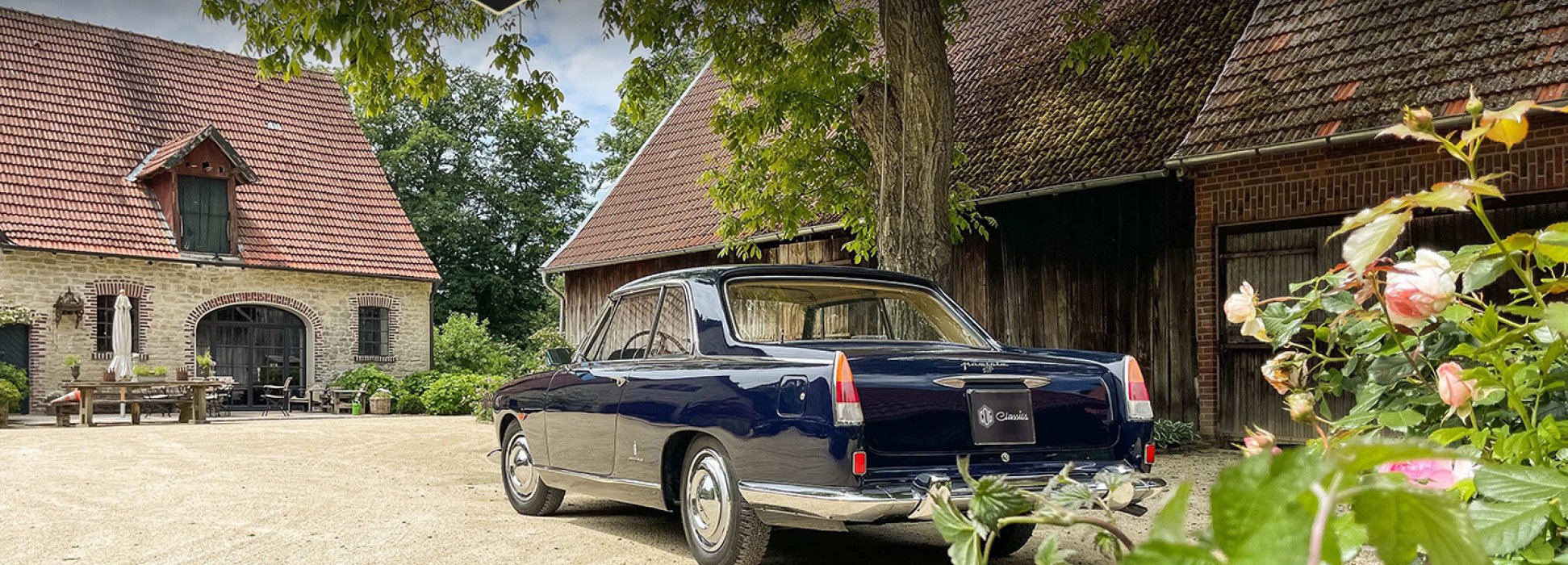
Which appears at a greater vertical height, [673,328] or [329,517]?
[673,328]

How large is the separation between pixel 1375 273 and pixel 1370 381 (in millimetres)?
675

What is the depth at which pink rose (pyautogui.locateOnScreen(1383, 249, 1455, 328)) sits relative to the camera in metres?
1.76

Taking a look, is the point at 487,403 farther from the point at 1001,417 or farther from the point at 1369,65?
the point at 1001,417

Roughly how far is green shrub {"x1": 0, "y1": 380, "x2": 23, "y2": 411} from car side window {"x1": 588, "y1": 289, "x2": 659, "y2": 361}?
48.3 feet

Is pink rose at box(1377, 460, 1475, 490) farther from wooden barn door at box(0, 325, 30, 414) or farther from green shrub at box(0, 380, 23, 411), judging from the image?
wooden barn door at box(0, 325, 30, 414)

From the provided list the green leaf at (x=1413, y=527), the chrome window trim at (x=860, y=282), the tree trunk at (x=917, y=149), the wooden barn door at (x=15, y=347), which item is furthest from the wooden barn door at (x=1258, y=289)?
the wooden barn door at (x=15, y=347)

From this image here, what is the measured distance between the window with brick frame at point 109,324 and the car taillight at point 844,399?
20.6 metres

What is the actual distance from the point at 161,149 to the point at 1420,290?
26.6 metres

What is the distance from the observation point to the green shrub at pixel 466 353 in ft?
93.9

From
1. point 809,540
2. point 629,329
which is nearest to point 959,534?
point 809,540

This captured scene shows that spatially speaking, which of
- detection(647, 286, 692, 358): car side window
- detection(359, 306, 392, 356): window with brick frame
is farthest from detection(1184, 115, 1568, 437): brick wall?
detection(359, 306, 392, 356): window with brick frame

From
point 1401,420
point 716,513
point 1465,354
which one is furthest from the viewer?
point 716,513

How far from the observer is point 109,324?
23.1 meters

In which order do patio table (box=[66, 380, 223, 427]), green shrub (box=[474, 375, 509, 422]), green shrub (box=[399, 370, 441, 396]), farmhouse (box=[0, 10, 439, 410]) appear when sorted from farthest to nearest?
green shrub (box=[399, 370, 441, 396])
farmhouse (box=[0, 10, 439, 410])
green shrub (box=[474, 375, 509, 422])
patio table (box=[66, 380, 223, 427])
